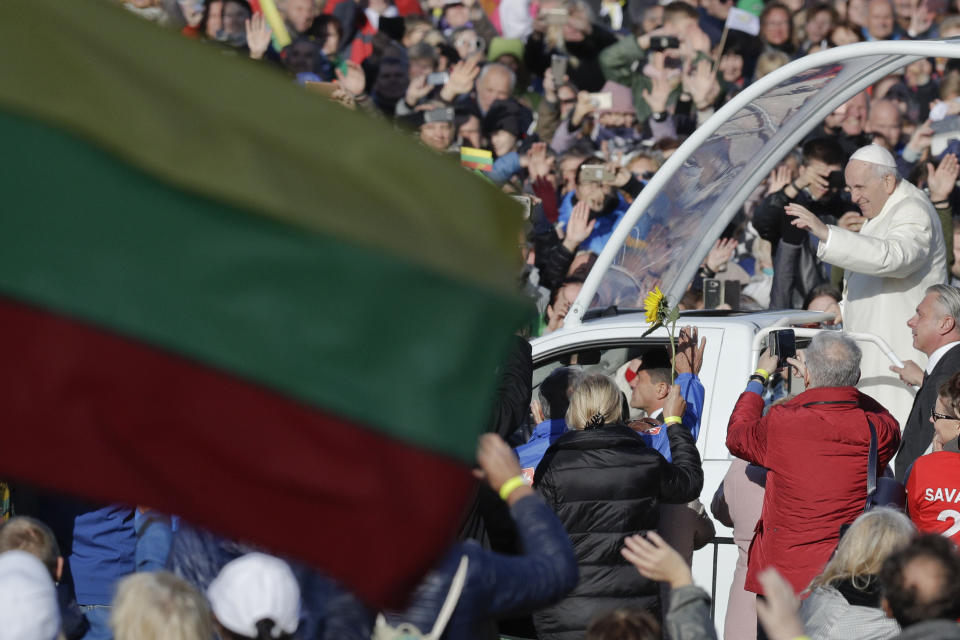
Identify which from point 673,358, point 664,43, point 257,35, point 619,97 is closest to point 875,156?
point 673,358

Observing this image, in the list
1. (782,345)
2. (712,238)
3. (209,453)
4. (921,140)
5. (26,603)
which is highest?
(921,140)

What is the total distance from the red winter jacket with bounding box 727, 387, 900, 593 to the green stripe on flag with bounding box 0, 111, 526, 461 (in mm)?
3760

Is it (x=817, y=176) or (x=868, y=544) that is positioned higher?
(x=817, y=176)

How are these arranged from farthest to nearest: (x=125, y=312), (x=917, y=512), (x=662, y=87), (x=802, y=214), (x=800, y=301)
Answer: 1. (x=662, y=87)
2. (x=800, y=301)
3. (x=802, y=214)
4. (x=917, y=512)
5. (x=125, y=312)

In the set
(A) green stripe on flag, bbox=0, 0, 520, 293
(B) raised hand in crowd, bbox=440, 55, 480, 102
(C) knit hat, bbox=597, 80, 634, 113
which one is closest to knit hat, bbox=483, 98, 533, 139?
(B) raised hand in crowd, bbox=440, 55, 480, 102

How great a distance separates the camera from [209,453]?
2.28 m

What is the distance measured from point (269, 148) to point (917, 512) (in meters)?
3.86

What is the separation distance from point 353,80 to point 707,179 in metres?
5.59

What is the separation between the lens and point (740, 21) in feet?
45.5

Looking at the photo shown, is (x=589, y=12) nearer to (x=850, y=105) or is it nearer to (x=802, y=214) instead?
(x=850, y=105)

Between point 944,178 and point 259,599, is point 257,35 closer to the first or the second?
point 944,178

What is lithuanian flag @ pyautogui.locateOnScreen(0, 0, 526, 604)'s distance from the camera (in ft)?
7.34

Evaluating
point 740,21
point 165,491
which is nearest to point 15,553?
point 165,491

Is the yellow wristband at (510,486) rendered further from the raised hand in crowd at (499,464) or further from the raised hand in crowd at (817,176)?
the raised hand in crowd at (817,176)
